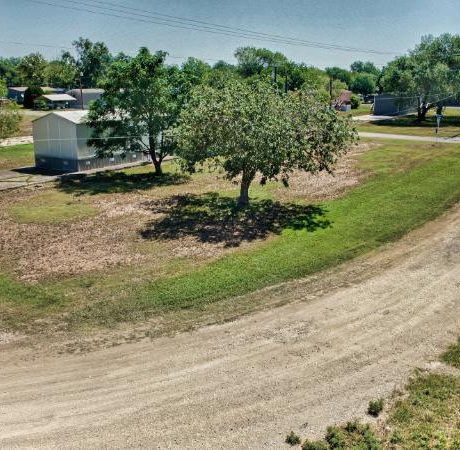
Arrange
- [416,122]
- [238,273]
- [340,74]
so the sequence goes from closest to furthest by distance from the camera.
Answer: [238,273] → [416,122] → [340,74]

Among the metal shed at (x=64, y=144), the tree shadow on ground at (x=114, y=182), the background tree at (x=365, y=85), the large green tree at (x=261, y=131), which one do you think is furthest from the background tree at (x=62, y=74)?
the large green tree at (x=261, y=131)

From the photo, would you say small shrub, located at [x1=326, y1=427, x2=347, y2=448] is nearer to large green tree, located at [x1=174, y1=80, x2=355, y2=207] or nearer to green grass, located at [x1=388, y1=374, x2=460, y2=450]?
green grass, located at [x1=388, y1=374, x2=460, y2=450]

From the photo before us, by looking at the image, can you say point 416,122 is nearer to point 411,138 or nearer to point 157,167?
point 411,138

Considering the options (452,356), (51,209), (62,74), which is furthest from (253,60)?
(452,356)

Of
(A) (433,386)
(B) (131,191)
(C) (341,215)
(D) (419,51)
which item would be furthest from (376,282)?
(D) (419,51)

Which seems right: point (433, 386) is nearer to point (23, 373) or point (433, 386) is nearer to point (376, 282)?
point (376, 282)

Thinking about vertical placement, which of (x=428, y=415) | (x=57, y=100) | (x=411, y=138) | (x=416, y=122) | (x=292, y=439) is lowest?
(x=292, y=439)

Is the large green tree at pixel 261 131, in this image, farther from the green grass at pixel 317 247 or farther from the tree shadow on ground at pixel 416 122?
the tree shadow on ground at pixel 416 122
